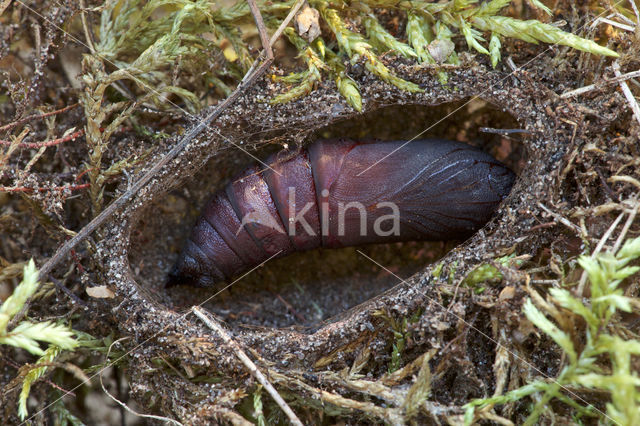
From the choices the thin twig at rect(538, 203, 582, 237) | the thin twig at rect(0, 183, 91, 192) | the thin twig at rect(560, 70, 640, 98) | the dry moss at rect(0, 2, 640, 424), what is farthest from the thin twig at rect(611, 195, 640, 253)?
the thin twig at rect(0, 183, 91, 192)

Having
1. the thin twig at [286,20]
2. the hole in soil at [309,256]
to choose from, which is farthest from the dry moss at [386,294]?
the thin twig at [286,20]

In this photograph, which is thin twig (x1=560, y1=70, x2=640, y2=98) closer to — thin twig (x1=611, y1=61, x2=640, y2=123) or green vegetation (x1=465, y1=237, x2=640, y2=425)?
thin twig (x1=611, y1=61, x2=640, y2=123)

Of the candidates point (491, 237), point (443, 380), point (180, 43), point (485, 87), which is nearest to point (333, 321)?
point (443, 380)

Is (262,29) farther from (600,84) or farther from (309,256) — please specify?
(600,84)

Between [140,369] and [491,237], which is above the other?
[140,369]

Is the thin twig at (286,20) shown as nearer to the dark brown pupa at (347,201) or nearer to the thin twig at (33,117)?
the dark brown pupa at (347,201)

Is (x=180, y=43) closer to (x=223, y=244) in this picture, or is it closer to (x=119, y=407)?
(x=223, y=244)
